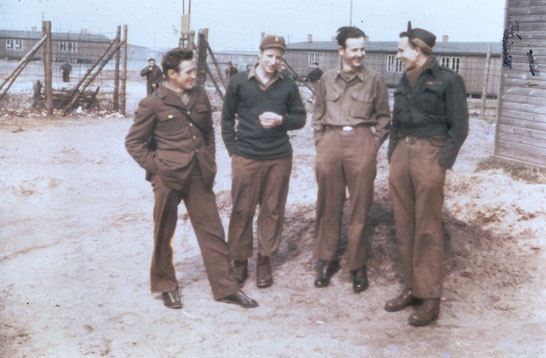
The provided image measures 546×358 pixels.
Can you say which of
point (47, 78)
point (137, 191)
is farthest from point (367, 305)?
point (47, 78)

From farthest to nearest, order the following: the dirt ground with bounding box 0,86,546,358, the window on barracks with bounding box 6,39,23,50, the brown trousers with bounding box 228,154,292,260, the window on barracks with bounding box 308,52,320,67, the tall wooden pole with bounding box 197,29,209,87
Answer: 1. the window on barracks with bounding box 6,39,23,50
2. the window on barracks with bounding box 308,52,320,67
3. the tall wooden pole with bounding box 197,29,209,87
4. the brown trousers with bounding box 228,154,292,260
5. the dirt ground with bounding box 0,86,546,358

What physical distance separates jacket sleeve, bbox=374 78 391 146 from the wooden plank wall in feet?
17.7

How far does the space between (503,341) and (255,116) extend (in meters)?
2.46

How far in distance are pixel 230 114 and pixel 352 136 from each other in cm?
105

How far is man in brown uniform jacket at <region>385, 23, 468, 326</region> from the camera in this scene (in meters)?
4.00

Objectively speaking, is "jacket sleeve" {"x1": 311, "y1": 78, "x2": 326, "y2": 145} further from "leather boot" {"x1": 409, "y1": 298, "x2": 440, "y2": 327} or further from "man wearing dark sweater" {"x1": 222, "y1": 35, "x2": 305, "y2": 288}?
"leather boot" {"x1": 409, "y1": 298, "x2": 440, "y2": 327}

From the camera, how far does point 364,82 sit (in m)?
4.54

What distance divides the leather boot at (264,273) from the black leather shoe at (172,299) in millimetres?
731

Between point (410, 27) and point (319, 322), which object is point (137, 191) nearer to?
point (319, 322)

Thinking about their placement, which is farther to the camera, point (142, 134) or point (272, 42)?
point (272, 42)

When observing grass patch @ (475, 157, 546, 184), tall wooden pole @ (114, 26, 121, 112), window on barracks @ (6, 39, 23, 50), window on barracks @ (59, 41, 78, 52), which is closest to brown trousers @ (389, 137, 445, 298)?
grass patch @ (475, 157, 546, 184)

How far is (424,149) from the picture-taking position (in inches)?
161

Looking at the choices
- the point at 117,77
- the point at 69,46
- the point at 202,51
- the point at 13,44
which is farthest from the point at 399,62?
the point at 13,44

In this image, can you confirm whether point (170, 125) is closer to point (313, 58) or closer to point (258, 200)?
point (258, 200)
